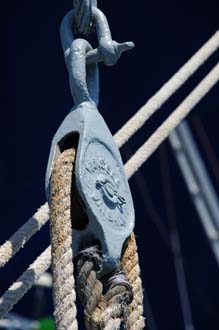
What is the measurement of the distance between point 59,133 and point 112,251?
12cm

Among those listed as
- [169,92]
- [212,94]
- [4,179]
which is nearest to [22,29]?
[4,179]

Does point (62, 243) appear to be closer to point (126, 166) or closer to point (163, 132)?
point (126, 166)

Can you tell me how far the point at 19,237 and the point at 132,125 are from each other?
289 mm

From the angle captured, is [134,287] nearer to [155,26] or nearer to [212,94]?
[155,26]

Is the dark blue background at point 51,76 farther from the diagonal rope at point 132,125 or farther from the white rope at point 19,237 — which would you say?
the white rope at point 19,237

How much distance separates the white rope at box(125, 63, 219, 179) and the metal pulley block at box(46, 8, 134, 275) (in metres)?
0.34

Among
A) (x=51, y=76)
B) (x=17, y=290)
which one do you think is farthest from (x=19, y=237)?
(x=51, y=76)

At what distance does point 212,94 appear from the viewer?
2436mm

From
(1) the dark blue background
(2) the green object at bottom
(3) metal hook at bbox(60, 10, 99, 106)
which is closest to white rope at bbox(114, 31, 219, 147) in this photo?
(3) metal hook at bbox(60, 10, 99, 106)

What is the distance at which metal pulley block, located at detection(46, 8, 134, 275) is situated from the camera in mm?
836

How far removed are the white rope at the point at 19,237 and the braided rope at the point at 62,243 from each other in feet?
0.62

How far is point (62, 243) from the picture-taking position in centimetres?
81

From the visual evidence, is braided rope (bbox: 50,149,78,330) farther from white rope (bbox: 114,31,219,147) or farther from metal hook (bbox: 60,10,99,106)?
white rope (bbox: 114,31,219,147)

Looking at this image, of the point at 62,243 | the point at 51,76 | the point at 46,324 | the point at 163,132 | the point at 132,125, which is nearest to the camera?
the point at 62,243
